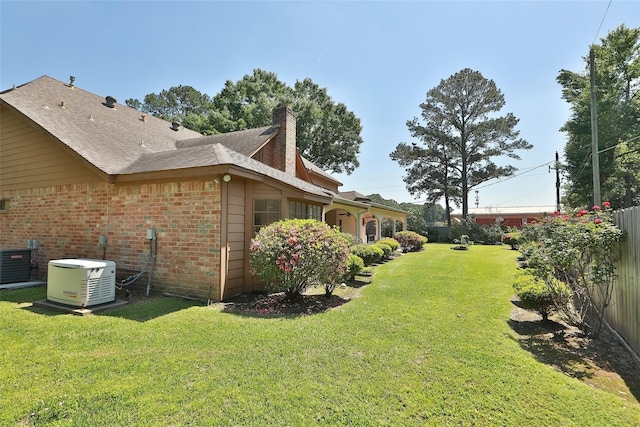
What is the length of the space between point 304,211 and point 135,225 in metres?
4.44

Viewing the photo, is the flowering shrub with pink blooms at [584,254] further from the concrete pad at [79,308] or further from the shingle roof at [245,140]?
the shingle roof at [245,140]

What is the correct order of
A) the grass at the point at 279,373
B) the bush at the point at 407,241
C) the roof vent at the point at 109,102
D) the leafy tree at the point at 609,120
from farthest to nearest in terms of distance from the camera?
the leafy tree at the point at 609,120 < the bush at the point at 407,241 < the roof vent at the point at 109,102 < the grass at the point at 279,373

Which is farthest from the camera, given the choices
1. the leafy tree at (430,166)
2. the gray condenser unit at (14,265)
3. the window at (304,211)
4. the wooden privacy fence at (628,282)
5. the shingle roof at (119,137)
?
the leafy tree at (430,166)

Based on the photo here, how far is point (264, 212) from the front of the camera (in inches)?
297

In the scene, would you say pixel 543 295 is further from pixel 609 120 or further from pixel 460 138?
pixel 460 138

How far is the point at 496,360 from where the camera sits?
3.77 meters

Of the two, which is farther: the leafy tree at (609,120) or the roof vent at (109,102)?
the leafy tree at (609,120)

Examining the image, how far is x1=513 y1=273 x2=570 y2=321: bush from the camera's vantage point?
5094 mm

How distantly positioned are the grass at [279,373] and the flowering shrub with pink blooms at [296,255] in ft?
3.34

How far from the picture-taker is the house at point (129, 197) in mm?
6625

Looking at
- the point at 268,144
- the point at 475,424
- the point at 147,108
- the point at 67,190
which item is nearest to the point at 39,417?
the point at 475,424

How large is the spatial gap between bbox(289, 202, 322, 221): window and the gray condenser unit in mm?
7380

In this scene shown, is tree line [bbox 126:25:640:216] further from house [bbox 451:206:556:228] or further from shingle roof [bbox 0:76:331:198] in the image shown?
house [bbox 451:206:556:228]

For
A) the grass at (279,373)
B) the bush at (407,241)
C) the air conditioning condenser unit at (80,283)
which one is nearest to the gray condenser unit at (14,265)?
the grass at (279,373)
